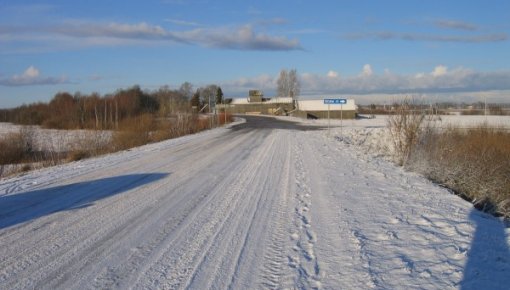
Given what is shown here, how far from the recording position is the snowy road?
535 centimetres

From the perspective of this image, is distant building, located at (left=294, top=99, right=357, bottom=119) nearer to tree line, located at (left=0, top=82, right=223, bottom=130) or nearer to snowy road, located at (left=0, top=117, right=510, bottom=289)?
tree line, located at (left=0, top=82, right=223, bottom=130)

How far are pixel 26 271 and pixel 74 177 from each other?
8.18 metres

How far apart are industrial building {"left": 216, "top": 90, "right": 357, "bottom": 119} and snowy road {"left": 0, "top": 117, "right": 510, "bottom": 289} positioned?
7414 cm

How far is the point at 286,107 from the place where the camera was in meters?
114

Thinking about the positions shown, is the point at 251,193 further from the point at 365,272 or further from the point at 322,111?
the point at 322,111

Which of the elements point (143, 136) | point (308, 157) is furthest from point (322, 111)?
point (308, 157)

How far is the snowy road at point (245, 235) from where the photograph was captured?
5.35 m

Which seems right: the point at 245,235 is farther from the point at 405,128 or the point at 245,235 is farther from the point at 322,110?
the point at 322,110

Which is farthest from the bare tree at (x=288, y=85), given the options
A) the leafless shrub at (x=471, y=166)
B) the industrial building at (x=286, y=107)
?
the leafless shrub at (x=471, y=166)

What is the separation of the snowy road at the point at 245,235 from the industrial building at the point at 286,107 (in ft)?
243

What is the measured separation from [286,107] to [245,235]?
108 m

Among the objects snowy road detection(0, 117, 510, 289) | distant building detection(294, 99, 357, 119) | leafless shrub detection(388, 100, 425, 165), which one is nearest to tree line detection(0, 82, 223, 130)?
distant building detection(294, 99, 357, 119)

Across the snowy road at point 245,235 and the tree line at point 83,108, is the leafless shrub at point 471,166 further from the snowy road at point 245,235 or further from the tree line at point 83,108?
the tree line at point 83,108

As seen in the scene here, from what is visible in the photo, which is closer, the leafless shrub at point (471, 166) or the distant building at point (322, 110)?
the leafless shrub at point (471, 166)
